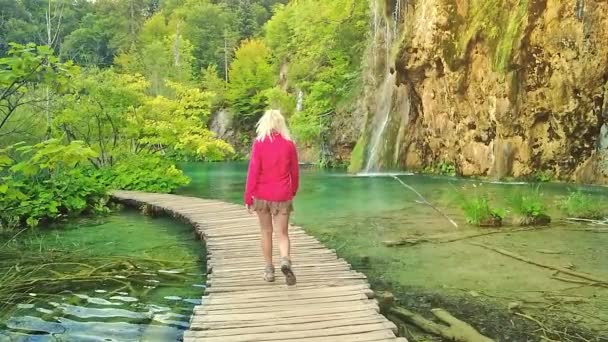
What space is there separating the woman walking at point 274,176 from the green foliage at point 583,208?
7.64 m

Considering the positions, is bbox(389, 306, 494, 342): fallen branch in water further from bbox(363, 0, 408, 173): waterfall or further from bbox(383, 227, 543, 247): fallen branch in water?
bbox(363, 0, 408, 173): waterfall

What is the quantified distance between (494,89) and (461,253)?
13650 mm

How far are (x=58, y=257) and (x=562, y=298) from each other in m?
7.15

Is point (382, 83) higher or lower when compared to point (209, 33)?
lower

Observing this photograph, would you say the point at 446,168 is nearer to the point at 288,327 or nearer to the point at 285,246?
the point at 285,246

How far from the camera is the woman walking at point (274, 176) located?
224 inches

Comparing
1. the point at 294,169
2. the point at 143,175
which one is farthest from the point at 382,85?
the point at 294,169

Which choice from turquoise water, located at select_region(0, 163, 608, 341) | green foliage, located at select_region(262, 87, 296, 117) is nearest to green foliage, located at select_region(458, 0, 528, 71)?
turquoise water, located at select_region(0, 163, 608, 341)

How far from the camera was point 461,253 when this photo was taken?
27.8ft

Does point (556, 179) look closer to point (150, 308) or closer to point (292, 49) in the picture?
point (150, 308)

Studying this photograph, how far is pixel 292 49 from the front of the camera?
43.0 metres

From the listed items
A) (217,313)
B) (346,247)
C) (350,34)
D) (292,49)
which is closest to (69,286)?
(217,313)

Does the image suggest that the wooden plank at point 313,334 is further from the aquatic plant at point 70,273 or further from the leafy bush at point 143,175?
the leafy bush at point 143,175

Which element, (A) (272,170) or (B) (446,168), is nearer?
(A) (272,170)
